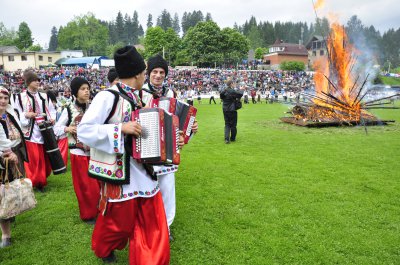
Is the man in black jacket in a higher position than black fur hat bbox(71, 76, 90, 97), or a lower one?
lower

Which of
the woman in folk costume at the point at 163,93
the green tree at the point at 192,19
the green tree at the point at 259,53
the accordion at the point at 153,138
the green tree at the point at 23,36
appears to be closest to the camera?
the accordion at the point at 153,138

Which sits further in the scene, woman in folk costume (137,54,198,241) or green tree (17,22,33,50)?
green tree (17,22,33,50)

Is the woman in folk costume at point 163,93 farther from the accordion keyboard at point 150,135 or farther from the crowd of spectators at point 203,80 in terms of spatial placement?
the crowd of spectators at point 203,80

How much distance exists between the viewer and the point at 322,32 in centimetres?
1619

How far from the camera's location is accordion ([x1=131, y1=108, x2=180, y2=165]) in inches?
110

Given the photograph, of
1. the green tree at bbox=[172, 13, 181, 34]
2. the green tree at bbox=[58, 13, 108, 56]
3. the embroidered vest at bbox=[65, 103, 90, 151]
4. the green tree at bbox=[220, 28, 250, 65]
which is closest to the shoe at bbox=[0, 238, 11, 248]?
the embroidered vest at bbox=[65, 103, 90, 151]

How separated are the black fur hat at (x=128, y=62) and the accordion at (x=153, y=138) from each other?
504 mm

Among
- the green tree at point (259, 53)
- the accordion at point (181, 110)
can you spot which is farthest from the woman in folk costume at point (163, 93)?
the green tree at point (259, 53)

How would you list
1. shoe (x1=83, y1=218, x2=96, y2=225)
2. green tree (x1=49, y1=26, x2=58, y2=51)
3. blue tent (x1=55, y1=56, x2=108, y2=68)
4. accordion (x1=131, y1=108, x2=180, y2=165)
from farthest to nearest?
green tree (x1=49, y1=26, x2=58, y2=51) → blue tent (x1=55, y1=56, x2=108, y2=68) → shoe (x1=83, y1=218, x2=96, y2=225) → accordion (x1=131, y1=108, x2=180, y2=165)

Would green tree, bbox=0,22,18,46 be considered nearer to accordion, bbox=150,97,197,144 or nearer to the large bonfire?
the large bonfire

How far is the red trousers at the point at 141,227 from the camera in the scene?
3088mm

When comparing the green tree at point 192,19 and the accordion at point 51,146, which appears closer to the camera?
the accordion at point 51,146

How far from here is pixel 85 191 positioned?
508 centimetres

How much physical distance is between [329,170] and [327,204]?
2292 millimetres
